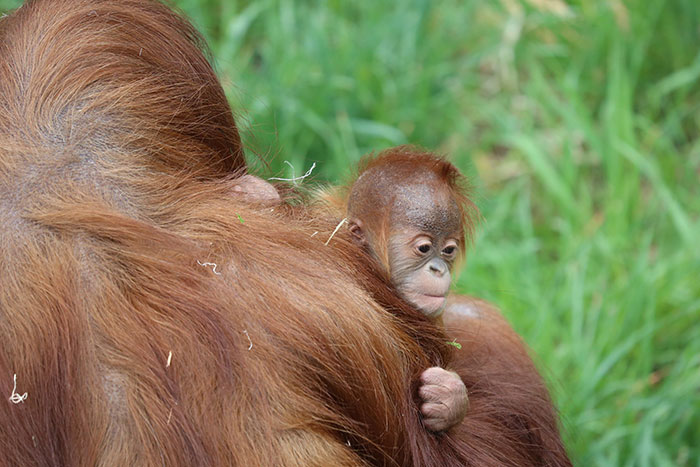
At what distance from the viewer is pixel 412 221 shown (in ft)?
7.61

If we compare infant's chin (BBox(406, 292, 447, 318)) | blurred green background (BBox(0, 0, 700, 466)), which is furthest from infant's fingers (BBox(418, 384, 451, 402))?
blurred green background (BBox(0, 0, 700, 466))

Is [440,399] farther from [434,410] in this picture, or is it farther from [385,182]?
[385,182]

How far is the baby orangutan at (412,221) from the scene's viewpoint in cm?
227

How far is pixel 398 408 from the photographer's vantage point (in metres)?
1.88

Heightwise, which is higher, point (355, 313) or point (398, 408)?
point (355, 313)

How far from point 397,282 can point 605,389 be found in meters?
1.57

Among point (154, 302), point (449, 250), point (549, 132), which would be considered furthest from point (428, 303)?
point (549, 132)

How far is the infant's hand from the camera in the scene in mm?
1945

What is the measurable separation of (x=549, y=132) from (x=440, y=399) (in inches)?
119

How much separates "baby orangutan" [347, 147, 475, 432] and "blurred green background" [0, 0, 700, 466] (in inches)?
51.4

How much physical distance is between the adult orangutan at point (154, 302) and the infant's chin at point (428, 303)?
0.47ft

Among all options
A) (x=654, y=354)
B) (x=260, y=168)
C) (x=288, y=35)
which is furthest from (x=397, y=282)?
(x=288, y=35)

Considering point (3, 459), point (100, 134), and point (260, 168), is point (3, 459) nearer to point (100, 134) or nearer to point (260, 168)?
point (100, 134)

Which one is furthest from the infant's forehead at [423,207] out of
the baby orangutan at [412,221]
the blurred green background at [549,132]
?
the blurred green background at [549,132]
